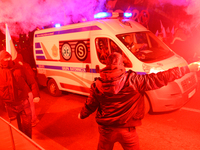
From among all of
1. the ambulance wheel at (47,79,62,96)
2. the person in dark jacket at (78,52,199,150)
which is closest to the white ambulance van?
the ambulance wheel at (47,79,62,96)

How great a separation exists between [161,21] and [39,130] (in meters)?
8.71

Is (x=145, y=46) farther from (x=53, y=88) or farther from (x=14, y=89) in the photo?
(x=53, y=88)

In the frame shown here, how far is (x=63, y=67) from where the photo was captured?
625 centimetres

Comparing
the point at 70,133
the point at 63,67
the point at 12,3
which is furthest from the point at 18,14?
the point at 70,133

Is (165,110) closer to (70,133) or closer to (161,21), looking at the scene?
(70,133)

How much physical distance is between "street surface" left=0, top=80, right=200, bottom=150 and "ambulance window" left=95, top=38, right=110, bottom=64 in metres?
1.62

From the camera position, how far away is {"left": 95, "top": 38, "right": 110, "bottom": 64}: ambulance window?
4.96m

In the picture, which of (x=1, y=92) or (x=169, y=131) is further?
(x=169, y=131)

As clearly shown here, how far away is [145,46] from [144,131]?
228cm

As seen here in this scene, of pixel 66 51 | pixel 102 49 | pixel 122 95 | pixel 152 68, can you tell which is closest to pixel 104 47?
pixel 102 49

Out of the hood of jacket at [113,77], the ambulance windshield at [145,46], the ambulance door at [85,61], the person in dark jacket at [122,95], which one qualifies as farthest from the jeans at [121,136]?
the ambulance door at [85,61]

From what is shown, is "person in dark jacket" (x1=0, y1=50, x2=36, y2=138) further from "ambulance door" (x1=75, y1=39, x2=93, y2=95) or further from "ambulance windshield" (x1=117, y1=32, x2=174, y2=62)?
"ambulance windshield" (x1=117, y1=32, x2=174, y2=62)

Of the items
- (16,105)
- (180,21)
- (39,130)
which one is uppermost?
(180,21)

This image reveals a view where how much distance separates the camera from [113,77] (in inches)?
77.5
